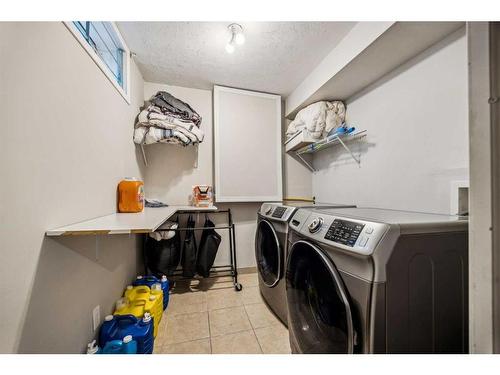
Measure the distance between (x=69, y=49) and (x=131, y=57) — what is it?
98 centimetres

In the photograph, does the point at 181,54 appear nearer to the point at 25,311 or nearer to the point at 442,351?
the point at 25,311

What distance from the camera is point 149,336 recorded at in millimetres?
1177

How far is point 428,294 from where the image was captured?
697mm

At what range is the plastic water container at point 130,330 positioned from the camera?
1.12 m

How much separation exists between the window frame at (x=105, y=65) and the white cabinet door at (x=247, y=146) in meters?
0.84

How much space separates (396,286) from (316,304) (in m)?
0.40

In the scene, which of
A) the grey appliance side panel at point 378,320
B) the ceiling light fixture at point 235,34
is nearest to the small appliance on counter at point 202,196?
the ceiling light fixture at point 235,34

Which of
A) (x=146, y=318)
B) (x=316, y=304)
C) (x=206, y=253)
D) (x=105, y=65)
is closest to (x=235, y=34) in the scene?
(x=105, y=65)

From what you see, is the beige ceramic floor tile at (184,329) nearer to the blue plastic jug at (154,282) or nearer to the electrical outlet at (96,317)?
the blue plastic jug at (154,282)

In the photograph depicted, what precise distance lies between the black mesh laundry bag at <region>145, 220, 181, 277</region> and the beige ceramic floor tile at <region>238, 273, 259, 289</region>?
0.79m

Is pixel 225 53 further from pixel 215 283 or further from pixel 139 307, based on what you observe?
pixel 215 283

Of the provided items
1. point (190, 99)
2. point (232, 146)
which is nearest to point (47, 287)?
point (232, 146)

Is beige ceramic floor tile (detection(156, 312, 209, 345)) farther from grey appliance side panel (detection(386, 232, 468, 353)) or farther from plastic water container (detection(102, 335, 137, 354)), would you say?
grey appliance side panel (detection(386, 232, 468, 353))
